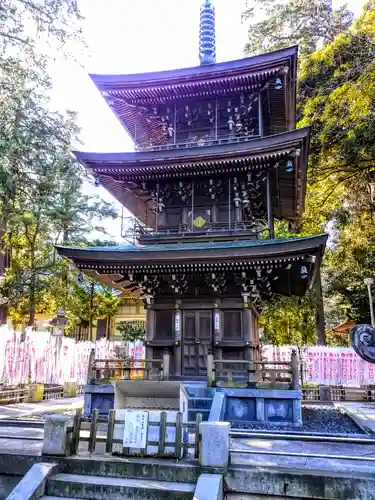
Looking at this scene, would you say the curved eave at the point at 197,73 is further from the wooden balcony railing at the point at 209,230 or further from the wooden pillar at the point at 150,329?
the wooden pillar at the point at 150,329

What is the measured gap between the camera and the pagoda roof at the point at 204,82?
13.2 metres

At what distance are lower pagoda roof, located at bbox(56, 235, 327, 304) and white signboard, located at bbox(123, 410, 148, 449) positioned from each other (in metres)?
6.18

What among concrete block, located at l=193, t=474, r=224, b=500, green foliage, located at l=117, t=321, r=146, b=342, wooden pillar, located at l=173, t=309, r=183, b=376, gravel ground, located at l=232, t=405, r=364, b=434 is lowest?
gravel ground, located at l=232, t=405, r=364, b=434

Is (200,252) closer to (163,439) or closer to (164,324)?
(164,324)

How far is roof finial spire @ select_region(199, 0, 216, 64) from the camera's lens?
17.0 metres

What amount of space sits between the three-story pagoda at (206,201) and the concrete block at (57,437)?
6.50 m

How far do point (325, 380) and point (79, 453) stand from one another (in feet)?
50.2

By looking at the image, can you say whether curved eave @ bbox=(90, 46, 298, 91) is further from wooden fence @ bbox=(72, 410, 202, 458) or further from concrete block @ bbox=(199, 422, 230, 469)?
concrete block @ bbox=(199, 422, 230, 469)

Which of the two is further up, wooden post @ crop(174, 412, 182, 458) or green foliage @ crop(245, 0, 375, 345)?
green foliage @ crop(245, 0, 375, 345)

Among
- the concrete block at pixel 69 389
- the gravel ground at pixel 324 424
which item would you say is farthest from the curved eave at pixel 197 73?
the concrete block at pixel 69 389

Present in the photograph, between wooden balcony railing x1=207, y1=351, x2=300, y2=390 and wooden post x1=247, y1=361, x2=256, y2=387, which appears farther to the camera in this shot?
wooden post x1=247, y1=361, x2=256, y2=387

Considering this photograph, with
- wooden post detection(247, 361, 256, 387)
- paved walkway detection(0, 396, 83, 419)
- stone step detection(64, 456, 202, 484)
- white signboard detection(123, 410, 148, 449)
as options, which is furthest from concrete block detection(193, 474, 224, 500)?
paved walkway detection(0, 396, 83, 419)

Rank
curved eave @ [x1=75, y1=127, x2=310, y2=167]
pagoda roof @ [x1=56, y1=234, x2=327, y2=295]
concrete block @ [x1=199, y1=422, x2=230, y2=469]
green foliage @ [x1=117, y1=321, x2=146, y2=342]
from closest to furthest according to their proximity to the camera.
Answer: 1. concrete block @ [x1=199, y1=422, x2=230, y2=469]
2. pagoda roof @ [x1=56, y1=234, x2=327, y2=295]
3. curved eave @ [x1=75, y1=127, x2=310, y2=167]
4. green foliage @ [x1=117, y1=321, x2=146, y2=342]

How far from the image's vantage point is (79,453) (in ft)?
22.1
